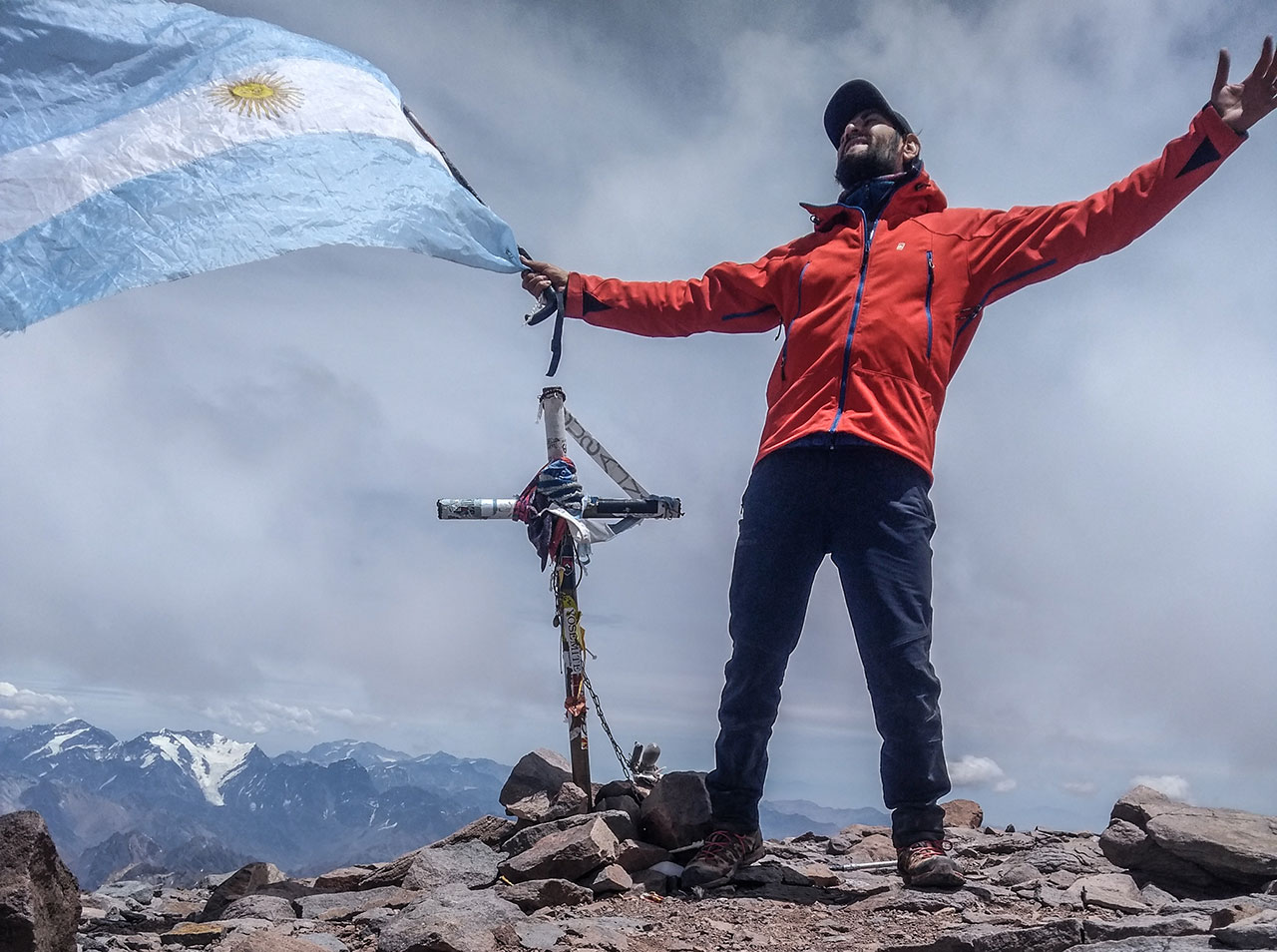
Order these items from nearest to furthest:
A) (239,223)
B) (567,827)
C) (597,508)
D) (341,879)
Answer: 1. (239,223)
2. (567,827)
3. (341,879)
4. (597,508)

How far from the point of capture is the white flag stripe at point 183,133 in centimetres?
541

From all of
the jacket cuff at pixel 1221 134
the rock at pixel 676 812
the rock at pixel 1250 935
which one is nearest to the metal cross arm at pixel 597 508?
the rock at pixel 676 812

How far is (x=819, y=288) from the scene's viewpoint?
202 inches

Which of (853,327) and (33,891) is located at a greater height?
(853,327)

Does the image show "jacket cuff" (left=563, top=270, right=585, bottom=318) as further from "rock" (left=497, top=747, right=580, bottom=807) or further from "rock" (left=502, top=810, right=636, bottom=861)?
"rock" (left=497, top=747, right=580, bottom=807)

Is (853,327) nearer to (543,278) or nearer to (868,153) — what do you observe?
(868,153)

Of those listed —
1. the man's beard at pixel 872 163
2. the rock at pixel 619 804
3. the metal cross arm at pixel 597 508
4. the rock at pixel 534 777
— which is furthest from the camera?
the metal cross arm at pixel 597 508

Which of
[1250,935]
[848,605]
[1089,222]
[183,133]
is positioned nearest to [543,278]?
[183,133]

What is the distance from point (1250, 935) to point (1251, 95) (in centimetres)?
394

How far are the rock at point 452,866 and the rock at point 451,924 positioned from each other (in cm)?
87

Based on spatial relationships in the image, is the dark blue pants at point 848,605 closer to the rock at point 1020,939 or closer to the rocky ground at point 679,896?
the rocky ground at point 679,896

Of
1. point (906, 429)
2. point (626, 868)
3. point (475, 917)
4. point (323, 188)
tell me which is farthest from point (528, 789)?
point (323, 188)

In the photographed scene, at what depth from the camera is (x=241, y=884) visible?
19.2ft

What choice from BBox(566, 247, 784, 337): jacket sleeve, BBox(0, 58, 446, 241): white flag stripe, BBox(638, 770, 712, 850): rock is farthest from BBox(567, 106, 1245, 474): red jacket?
BBox(0, 58, 446, 241): white flag stripe
